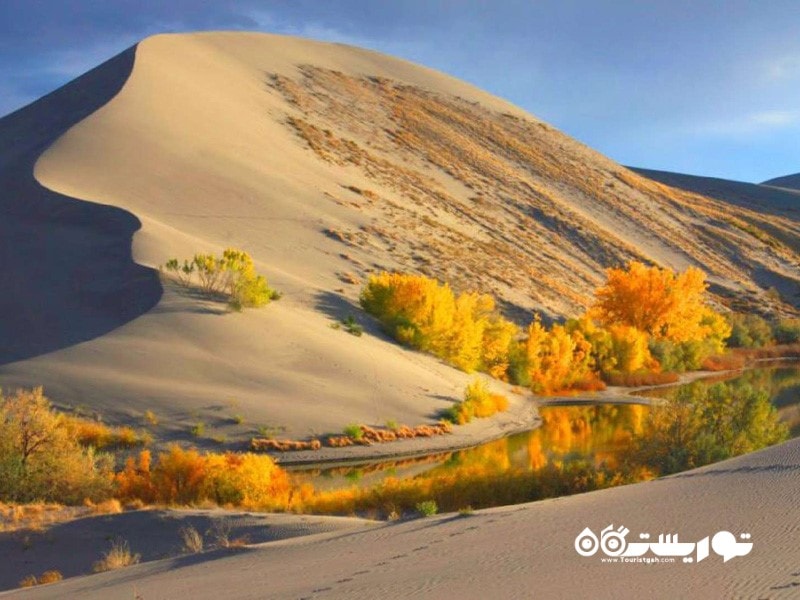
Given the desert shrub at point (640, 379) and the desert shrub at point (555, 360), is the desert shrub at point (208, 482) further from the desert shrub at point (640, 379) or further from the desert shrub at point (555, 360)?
the desert shrub at point (640, 379)

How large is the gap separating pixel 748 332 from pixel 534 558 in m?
52.7

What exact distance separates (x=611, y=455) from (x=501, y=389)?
11.8 m

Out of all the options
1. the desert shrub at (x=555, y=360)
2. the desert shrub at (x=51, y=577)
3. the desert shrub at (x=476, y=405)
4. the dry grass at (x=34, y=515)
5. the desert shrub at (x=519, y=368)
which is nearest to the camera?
the desert shrub at (x=51, y=577)

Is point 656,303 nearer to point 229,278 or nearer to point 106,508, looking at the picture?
point 229,278

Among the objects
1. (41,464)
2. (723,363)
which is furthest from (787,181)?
(41,464)

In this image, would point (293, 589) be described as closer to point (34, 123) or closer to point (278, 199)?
point (278, 199)

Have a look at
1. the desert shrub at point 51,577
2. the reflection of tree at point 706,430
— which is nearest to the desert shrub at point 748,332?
the reflection of tree at point 706,430

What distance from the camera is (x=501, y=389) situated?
33688mm

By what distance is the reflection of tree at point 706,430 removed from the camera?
17734 millimetres

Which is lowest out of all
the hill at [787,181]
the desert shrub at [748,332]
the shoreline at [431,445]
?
the shoreline at [431,445]

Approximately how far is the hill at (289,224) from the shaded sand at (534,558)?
516 inches

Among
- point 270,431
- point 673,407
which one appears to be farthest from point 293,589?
point 270,431

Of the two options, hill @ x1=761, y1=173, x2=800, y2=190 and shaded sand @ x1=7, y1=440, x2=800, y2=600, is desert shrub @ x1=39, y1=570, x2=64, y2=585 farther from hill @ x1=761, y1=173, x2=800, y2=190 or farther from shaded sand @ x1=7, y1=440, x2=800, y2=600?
hill @ x1=761, y1=173, x2=800, y2=190

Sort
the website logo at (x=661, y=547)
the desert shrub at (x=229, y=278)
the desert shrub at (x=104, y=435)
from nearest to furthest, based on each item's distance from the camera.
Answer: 1. the website logo at (x=661, y=547)
2. the desert shrub at (x=104, y=435)
3. the desert shrub at (x=229, y=278)
